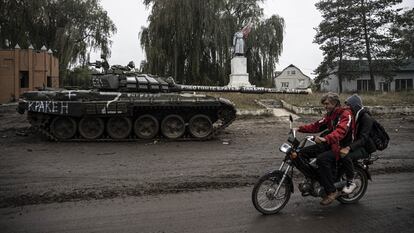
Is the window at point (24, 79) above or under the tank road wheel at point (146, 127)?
above

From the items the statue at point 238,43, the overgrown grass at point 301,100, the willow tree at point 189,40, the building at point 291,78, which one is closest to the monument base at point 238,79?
the statue at point 238,43

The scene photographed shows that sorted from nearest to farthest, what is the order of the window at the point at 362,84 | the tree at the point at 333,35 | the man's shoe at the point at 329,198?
the man's shoe at the point at 329,198 < the tree at the point at 333,35 < the window at the point at 362,84

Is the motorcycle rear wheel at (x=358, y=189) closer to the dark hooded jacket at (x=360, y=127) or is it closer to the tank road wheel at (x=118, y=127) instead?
the dark hooded jacket at (x=360, y=127)

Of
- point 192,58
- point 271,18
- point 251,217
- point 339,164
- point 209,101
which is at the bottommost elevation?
point 251,217

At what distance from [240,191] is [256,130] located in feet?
30.8

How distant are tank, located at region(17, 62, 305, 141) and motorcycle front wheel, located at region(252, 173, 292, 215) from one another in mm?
8147

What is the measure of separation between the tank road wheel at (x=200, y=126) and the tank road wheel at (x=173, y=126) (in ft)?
0.99

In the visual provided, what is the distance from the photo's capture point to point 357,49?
35.0m

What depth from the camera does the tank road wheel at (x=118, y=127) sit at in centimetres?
1365

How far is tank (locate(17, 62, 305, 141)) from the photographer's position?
43.1 feet

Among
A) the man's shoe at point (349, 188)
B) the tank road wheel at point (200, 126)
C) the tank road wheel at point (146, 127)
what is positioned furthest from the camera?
the tank road wheel at point (200, 126)

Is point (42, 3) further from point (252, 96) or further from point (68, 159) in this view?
point (68, 159)

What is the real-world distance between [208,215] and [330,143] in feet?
6.11

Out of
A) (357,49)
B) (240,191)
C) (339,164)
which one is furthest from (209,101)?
(357,49)
